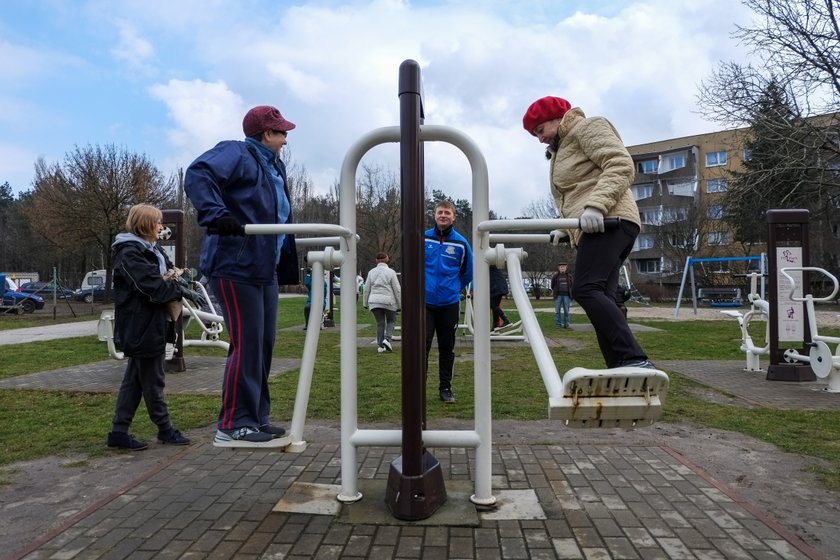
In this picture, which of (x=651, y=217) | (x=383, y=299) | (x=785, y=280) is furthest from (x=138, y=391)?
(x=651, y=217)

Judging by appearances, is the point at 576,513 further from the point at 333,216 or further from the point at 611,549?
the point at 333,216

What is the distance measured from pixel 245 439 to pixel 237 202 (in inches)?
44.2

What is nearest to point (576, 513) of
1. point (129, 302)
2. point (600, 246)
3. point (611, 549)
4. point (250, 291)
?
point (611, 549)

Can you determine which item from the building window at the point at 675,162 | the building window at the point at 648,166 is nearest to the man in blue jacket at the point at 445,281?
the building window at the point at 675,162

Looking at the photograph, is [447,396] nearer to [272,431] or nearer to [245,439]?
[272,431]

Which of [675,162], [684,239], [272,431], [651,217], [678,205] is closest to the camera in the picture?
[272,431]

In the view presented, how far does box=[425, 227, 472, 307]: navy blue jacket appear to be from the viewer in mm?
5516

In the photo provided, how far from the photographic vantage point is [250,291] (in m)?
2.92

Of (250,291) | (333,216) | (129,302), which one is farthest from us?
(333,216)

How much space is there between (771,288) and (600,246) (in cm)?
579

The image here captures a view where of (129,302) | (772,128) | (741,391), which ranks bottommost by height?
(741,391)

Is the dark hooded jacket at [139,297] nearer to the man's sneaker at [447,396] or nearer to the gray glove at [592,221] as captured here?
the man's sneaker at [447,396]

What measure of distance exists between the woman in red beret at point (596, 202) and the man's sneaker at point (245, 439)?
5.09 ft

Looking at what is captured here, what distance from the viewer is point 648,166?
55.9 meters
